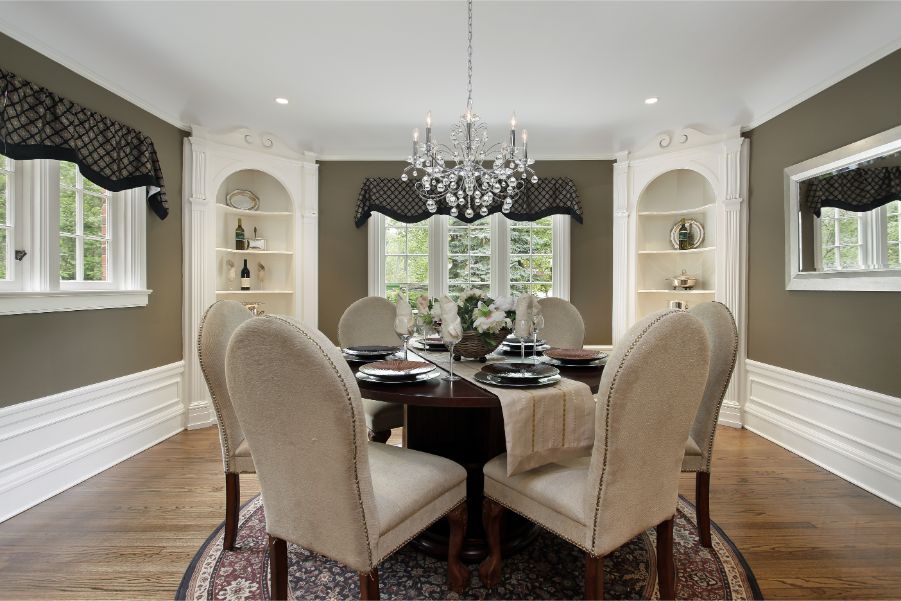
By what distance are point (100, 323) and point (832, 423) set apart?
4610 millimetres

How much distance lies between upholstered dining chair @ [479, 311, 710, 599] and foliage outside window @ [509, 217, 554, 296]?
3.26 meters

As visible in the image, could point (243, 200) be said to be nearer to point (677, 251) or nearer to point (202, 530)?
point (202, 530)

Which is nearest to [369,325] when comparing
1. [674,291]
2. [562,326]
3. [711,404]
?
[562,326]

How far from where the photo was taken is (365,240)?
14.9 ft

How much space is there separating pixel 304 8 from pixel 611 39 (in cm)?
170

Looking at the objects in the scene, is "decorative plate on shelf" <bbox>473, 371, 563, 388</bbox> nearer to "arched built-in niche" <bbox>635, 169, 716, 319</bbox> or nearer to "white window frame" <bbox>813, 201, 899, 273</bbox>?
"white window frame" <bbox>813, 201, 899, 273</bbox>

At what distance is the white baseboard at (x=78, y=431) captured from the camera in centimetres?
235

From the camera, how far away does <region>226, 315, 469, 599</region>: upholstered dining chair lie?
117 cm

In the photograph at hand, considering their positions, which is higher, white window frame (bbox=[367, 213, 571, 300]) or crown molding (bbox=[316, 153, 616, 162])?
crown molding (bbox=[316, 153, 616, 162])

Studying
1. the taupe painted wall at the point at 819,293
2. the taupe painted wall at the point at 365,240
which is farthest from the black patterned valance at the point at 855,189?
the taupe painted wall at the point at 365,240

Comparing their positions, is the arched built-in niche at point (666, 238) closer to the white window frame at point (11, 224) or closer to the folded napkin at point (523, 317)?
the folded napkin at point (523, 317)

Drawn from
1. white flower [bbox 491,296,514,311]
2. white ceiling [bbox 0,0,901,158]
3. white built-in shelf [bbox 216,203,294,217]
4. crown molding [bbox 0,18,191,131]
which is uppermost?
white ceiling [bbox 0,0,901,158]

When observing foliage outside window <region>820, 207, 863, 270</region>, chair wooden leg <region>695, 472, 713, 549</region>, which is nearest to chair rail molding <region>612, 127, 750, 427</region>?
foliage outside window <region>820, 207, 863, 270</region>

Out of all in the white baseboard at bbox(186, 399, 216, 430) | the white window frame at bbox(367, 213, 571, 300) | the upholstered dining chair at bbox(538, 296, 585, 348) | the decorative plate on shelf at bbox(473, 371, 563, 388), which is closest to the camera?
the decorative plate on shelf at bbox(473, 371, 563, 388)
